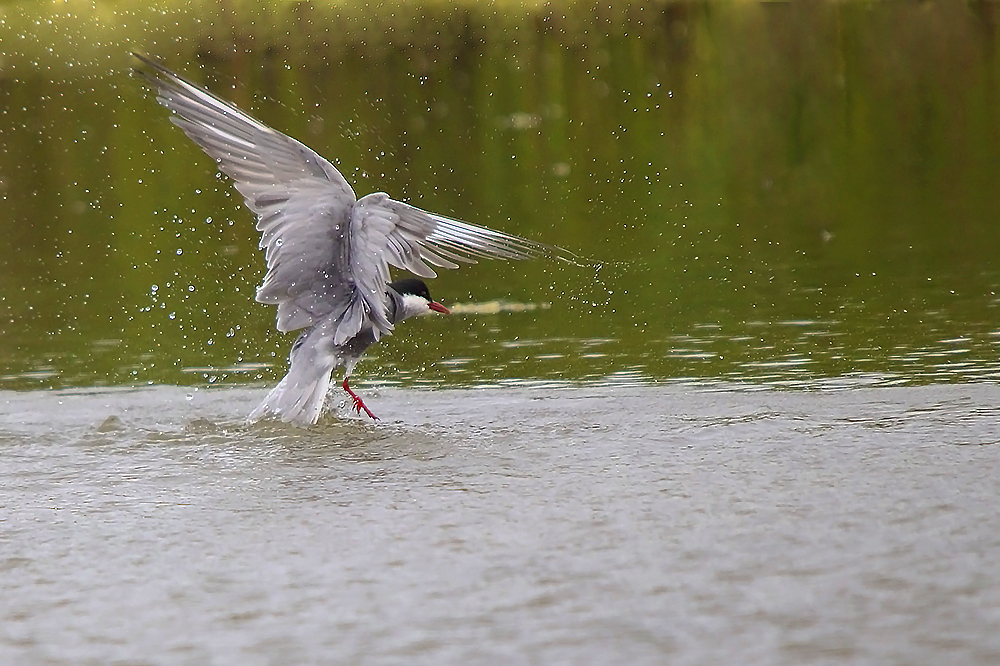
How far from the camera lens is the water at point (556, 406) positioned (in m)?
3.18

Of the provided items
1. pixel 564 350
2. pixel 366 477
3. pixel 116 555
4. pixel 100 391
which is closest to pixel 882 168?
pixel 564 350

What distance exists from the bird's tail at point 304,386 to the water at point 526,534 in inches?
5.2

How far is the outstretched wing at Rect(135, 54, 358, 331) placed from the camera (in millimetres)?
5770

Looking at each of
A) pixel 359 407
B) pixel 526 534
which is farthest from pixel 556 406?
pixel 526 534

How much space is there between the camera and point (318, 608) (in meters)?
3.28

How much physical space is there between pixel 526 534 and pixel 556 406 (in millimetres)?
1898

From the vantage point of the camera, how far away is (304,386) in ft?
19.1

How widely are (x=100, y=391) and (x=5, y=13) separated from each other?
53.1ft

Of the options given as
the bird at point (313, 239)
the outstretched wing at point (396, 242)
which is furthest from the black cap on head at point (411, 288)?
the outstretched wing at point (396, 242)

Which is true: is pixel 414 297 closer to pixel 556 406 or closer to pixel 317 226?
pixel 317 226

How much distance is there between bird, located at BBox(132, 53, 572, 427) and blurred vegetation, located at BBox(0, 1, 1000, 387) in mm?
747

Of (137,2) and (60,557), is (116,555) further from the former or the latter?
(137,2)

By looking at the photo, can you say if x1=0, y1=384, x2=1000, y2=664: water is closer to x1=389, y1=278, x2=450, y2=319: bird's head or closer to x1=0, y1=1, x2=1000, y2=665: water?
x1=0, y1=1, x2=1000, y2=665: water

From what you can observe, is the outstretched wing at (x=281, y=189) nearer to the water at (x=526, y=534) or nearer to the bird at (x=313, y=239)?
the bird at (x=313, y=239)
